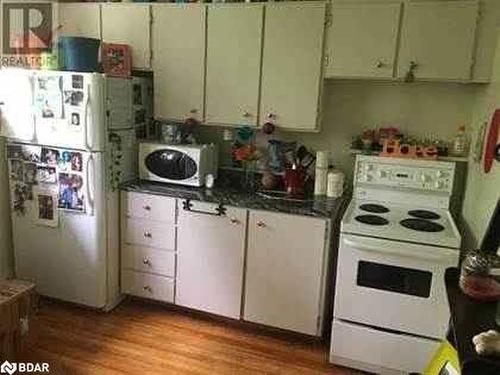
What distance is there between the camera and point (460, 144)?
2662 millimetres

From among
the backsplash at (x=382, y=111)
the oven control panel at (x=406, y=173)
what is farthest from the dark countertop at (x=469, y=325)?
the backsplash at (x=382, y=111)

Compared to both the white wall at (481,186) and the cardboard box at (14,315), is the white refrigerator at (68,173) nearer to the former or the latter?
the cardboard box at (14,315)

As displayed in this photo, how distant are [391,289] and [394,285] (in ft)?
0.09

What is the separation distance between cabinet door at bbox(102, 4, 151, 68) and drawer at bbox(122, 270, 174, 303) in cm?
140

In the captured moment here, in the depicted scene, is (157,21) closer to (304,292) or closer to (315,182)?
(315,182)

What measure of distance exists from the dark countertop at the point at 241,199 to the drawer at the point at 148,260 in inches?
15.6

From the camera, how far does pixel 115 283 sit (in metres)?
2.93

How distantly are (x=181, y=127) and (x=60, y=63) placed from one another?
853mm

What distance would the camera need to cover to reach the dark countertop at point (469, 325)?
0.99 m

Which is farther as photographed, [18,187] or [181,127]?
[181,127]

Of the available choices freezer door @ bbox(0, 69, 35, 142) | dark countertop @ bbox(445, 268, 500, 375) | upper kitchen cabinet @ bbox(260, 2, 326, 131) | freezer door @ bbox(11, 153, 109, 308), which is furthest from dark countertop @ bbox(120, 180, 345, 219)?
dark countertop @ bbox(445, 268, 500, 375)

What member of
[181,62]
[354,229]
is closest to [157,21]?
[181,62]

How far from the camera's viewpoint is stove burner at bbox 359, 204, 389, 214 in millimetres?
2576

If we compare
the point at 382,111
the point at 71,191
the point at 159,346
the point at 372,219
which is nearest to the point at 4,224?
the point at 71,191
